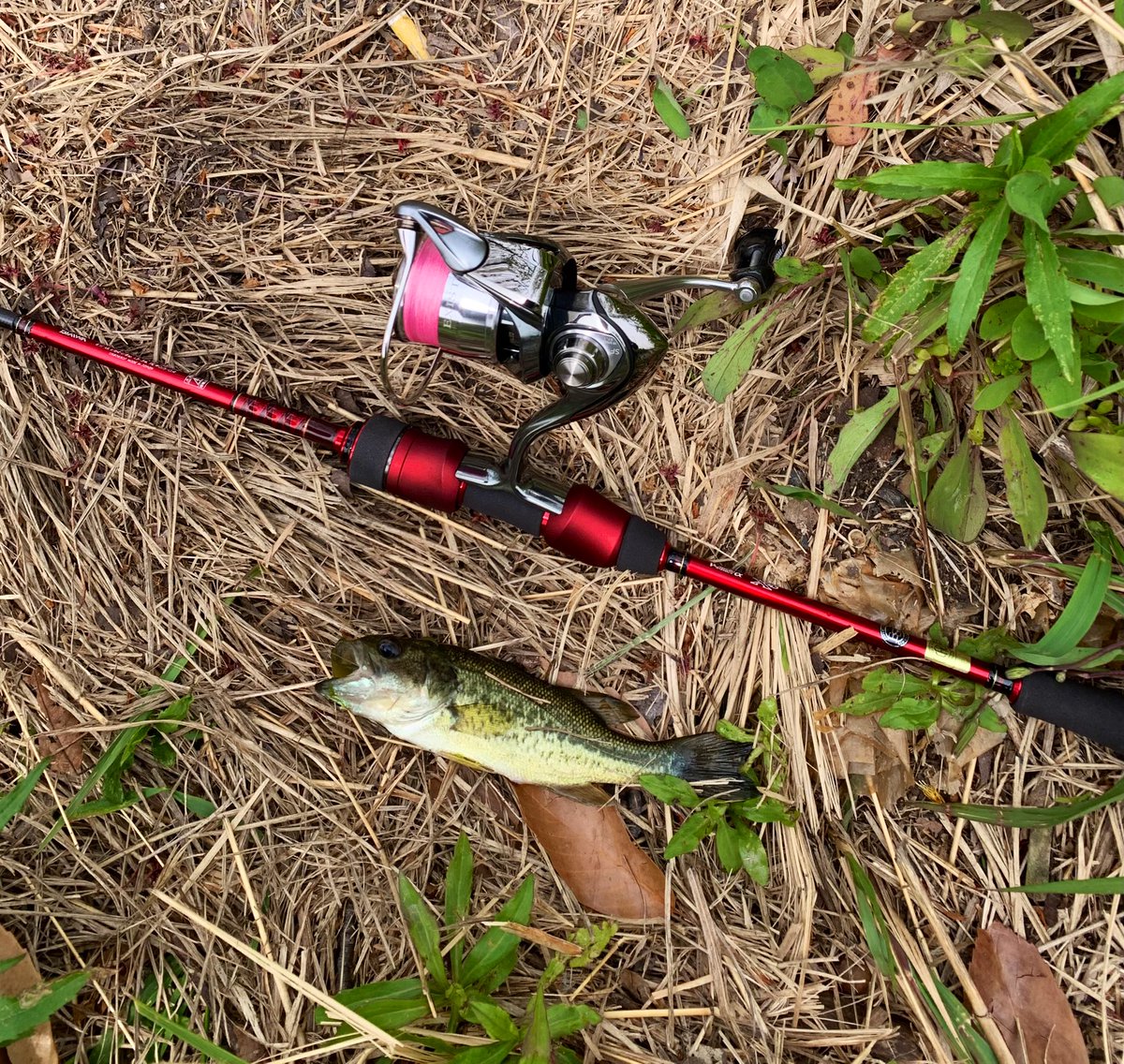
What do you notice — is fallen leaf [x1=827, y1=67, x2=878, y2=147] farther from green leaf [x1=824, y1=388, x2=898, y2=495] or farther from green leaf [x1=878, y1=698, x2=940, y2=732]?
green leaf [x1=878, y1=698, x2=940, y2=732]

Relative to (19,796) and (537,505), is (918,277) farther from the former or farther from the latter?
(19,796)

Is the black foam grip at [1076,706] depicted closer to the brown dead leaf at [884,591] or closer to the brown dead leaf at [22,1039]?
the brown dead leaf at [884,591]

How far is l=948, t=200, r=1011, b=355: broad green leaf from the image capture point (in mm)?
1930

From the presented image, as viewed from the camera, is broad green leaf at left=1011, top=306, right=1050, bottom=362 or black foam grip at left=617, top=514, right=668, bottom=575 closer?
broad green leaf at left=1011, top=306, right=1050, bottom=362

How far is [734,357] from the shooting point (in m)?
2.49

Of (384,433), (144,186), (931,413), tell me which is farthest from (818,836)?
(144,186)

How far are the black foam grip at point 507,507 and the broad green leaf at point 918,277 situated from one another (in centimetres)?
117

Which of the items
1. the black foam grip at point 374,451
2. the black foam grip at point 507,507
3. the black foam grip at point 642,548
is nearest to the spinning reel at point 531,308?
the black foam grip at point 507,507

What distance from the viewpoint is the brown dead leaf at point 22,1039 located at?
233 centimetres

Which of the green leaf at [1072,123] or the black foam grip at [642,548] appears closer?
the green leaf at [1072,123]

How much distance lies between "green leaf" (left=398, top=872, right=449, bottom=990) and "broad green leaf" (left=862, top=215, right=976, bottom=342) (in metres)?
2.22

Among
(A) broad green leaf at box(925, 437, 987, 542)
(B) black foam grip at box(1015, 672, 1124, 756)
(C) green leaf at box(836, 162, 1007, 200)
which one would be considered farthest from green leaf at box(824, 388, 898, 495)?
(B) black foam grip at box(1015, 672, 1124, 756)

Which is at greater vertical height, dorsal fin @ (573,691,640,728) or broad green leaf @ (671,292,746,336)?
broad green leaf @ (671,292,746,336)

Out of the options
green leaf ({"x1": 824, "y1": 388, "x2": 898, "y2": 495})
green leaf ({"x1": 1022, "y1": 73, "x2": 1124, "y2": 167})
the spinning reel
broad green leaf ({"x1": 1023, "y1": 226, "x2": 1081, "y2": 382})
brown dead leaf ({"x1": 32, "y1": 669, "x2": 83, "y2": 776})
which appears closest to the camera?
green leaf ({"x1": 1022, "y1": 73, "x2": 1124, "y2": 167})
